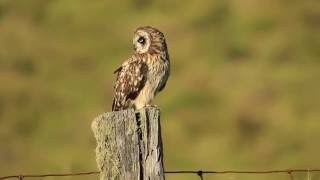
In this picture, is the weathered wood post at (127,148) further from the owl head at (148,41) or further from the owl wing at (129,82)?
the owl head at (148,41)

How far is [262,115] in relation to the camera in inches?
650

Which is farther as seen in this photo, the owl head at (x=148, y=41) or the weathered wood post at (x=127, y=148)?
the owl head at (x=148, y=41)

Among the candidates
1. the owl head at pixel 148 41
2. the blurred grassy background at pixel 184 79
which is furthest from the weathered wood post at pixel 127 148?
the blurred grassy background at pixel 184 79

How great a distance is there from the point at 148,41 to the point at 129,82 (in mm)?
409

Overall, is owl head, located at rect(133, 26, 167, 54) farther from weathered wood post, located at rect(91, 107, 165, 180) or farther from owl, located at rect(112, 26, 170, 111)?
weathered wood post, located at rect(91, 107, 165, 180)

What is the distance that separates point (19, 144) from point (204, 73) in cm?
422

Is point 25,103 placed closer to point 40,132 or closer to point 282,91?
point 40,132

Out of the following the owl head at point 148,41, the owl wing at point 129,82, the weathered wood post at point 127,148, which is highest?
the owl head at point 148,41

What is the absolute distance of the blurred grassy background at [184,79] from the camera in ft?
49.0

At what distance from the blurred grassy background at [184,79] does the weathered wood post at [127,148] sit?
6.43 meters

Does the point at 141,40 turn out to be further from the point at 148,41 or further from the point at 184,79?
the point at 184,79

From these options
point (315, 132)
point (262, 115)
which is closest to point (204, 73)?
point (262, 115)

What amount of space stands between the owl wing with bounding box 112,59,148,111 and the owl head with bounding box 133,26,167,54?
0.14 m

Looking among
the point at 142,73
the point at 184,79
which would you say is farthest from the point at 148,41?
the point at 184,79
